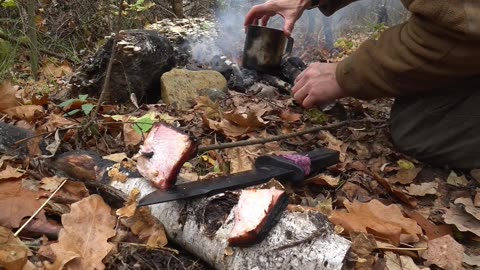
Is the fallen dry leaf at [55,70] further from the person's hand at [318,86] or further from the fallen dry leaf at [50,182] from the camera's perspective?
the fallen dry leaf at [50,182]

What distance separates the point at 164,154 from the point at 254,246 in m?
0.48

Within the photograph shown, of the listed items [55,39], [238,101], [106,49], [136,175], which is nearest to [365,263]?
[136,175]

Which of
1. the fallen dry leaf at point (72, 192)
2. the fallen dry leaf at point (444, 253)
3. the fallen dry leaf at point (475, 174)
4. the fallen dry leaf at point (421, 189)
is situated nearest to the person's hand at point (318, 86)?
the fallen dry leaf at point (421, 189)

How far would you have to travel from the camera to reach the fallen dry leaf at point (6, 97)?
94.3 inches

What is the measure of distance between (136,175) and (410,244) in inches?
40.2

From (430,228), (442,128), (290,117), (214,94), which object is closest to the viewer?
(430,228)

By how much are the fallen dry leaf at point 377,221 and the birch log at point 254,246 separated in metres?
0.34

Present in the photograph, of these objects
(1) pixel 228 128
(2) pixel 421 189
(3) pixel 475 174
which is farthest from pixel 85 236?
Result: (3) pixel 475 174

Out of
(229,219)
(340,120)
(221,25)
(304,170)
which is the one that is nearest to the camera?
(229,219)

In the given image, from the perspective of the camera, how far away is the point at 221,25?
15.9 ft

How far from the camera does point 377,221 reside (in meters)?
1.67

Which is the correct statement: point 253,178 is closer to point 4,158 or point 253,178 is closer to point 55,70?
point 4,158

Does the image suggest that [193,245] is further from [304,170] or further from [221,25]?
[221,25]

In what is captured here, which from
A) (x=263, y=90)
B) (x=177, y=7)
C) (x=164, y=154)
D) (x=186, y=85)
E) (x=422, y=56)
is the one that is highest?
(x=422, y=56)
